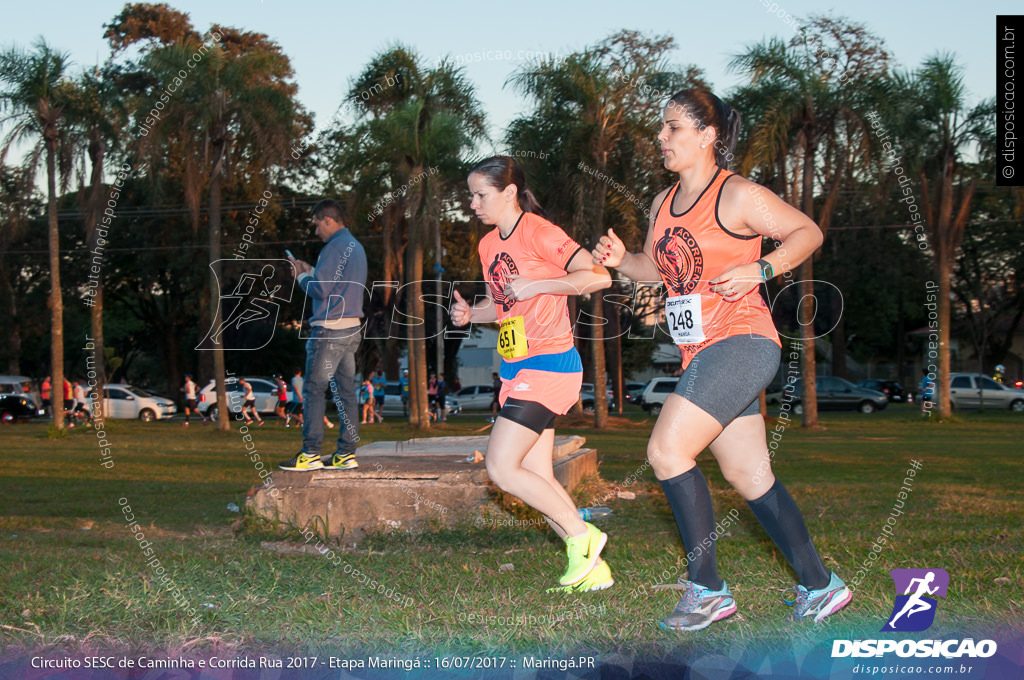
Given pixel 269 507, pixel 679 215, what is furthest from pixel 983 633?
pixel 269 507

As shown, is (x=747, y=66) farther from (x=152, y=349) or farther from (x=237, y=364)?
(x=152, y=349)

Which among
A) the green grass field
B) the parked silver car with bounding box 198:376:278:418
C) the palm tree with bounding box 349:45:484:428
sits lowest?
the parked silver car with bounding box 198:376:278:418

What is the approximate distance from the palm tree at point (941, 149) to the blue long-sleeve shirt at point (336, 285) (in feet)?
60.2

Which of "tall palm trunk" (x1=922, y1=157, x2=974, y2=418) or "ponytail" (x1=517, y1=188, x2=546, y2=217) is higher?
"tall palm trunk" (x1=922, y1=157, x2=974, y2=418)

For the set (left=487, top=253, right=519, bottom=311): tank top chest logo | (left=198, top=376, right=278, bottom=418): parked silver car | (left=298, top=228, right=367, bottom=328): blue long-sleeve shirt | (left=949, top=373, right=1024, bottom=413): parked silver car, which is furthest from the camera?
(left=949, top=373, right=1024, bottom=413): parked silver car

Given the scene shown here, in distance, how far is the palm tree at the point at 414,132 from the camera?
70.9ft

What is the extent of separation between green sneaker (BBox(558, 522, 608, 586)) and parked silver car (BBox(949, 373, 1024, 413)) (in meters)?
36.6

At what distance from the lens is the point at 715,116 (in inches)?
144

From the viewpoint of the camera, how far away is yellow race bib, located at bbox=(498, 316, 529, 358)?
426 cm

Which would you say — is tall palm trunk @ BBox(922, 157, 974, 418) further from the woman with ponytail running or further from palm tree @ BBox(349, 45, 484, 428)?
the woman with ponytail running

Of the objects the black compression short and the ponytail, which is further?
the ponytail

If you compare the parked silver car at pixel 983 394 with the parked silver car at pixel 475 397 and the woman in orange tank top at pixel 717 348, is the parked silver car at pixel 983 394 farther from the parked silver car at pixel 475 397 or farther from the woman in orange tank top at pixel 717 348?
the woman in orange tank top at pixel 717 348

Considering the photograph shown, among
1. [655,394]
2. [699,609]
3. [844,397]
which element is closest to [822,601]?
[699,609]

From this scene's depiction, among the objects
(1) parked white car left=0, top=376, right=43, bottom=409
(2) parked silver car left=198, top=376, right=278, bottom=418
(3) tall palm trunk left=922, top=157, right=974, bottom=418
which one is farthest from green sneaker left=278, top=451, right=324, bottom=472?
(1) parked white car left=0, top=376, right=43, bottom=409
